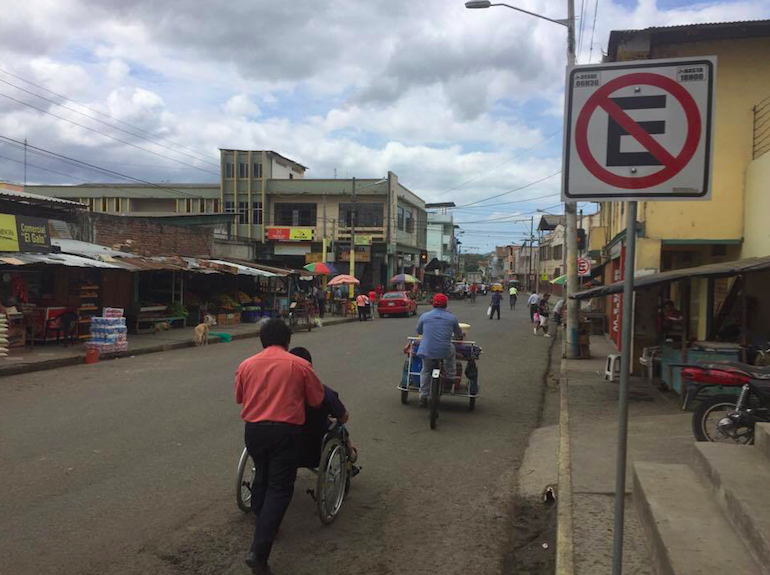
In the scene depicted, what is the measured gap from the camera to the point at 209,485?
18.7ft

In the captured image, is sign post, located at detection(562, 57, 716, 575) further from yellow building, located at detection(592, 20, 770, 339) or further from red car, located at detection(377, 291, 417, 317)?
red car, located at detection(377, 291, 417, 317)

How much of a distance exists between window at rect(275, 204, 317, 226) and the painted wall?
38610mm

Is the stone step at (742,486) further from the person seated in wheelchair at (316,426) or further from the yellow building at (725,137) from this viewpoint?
the yellow building at (725,137)

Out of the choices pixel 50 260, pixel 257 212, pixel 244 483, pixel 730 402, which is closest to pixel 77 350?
pixel 50 260

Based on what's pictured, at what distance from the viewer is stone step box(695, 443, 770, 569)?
3582 millimetres

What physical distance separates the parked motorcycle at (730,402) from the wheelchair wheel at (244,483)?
190 inches

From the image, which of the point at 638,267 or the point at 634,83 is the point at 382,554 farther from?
the point at 638,267

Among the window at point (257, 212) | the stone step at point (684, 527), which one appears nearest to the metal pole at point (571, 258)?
the stone step at point (684, 527)

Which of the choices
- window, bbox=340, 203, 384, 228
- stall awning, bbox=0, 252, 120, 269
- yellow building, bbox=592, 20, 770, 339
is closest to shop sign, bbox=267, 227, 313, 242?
window, bbox=340, 203, 384, 228

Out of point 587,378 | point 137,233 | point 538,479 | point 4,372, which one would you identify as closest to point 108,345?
point 4,372

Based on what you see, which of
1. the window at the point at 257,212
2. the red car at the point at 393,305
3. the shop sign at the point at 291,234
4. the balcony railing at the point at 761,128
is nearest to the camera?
the balcony railing at the point at 761,128

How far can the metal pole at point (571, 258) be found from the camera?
15703 mm

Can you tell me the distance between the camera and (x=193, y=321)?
2359 centimetres

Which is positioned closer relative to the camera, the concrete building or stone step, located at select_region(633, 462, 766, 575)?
stone step, located at select_region(633, 462, 766, 575)
